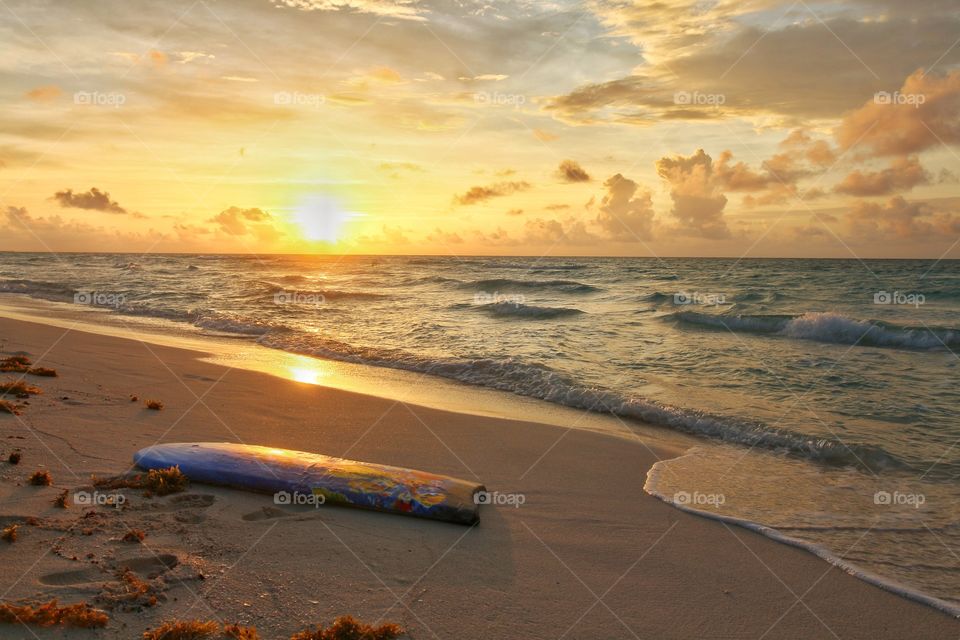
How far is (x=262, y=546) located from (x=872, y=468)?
6.42m

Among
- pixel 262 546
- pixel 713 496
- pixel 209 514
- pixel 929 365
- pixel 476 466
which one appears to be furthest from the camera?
pixel 929 365

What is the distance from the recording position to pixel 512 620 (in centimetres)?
359

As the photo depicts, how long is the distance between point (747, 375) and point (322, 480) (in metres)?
9.06

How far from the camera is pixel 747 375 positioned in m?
11.6

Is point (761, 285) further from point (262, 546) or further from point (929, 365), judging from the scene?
point (262, 546)

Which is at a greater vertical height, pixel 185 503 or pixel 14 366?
pixel 14 366

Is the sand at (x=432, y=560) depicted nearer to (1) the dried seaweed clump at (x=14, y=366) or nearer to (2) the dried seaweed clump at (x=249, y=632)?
(2) the dried seaweed clump at (x=249, y=632)

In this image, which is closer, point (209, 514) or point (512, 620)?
point (512, 620)

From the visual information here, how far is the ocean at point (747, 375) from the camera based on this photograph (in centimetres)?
555

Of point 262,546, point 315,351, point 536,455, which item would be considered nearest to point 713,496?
point 536,455

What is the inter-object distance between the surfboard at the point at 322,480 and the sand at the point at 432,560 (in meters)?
0.11

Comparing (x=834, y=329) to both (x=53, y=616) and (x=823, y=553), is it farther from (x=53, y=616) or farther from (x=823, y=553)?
(x=53, y=616)

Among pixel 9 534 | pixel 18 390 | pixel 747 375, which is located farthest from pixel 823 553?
pixel 18 390

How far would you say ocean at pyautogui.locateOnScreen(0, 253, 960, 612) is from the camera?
5.55 meters
